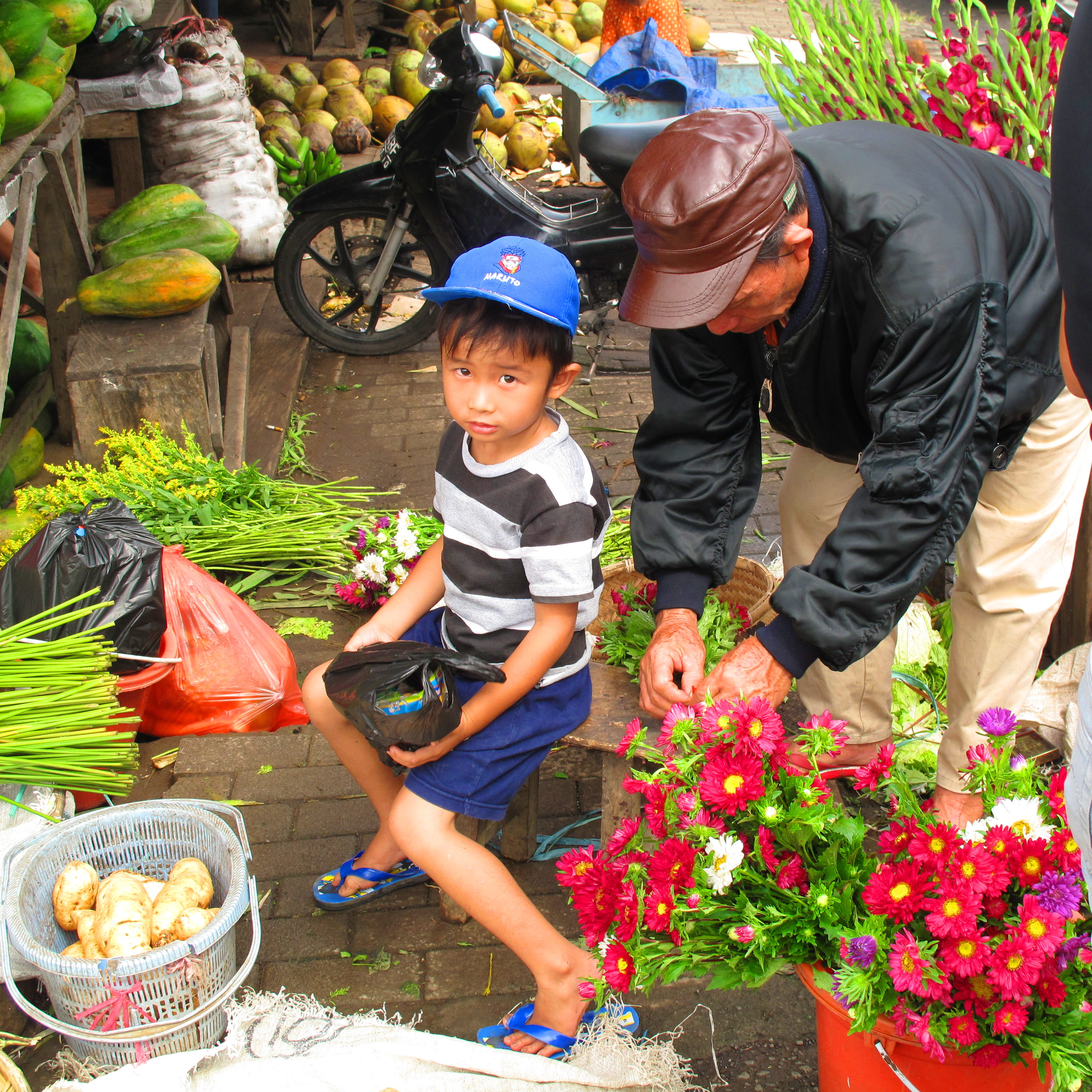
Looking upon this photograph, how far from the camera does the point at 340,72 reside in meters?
8.07

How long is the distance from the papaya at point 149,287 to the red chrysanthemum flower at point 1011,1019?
3771mm

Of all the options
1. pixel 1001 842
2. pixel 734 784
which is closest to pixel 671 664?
pixel 734 784

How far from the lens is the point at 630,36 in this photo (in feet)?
21.4

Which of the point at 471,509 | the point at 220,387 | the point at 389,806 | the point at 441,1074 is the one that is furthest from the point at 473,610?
the point at 220,387

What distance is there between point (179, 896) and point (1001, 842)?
151cm

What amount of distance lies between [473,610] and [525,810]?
0.64m

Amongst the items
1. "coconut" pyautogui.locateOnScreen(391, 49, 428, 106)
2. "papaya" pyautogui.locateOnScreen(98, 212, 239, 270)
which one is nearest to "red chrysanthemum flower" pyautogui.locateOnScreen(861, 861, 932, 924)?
"papaya" pyautogui.locateOnScreen(98, 212, 239, 270)

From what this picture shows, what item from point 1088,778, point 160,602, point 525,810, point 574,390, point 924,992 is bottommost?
point 574,390

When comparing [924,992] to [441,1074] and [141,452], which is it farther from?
[141,452]

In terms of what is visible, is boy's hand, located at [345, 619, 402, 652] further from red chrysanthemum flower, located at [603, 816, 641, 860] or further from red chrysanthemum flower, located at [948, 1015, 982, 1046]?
Result: red chrysanthemum flower, located at [948, 1015, 982, 1046]

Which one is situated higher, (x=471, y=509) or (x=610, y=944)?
(x=471, y=509)

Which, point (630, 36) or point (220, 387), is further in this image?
point (630, 36)

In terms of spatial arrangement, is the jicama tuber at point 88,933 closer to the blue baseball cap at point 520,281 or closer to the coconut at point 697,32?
the blue baseball cap at point 520,281

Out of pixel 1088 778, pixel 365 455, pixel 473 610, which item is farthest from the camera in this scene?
pixel 365 455
